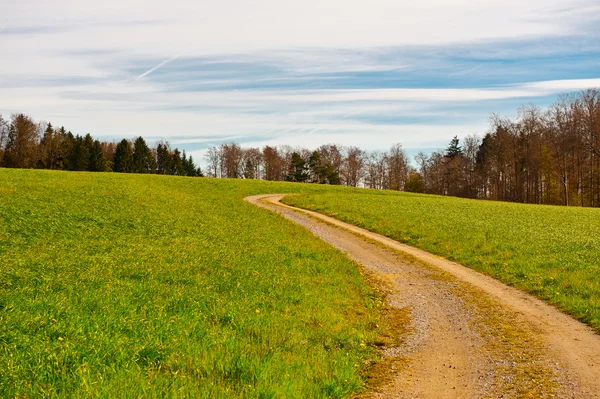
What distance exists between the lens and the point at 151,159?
122188 mm

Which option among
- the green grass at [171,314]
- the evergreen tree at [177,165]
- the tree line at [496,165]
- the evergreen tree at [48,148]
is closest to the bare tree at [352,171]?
the tree line at [496,165]

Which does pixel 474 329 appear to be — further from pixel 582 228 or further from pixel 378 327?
pixel 582 228

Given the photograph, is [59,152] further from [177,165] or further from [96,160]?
[177,165]

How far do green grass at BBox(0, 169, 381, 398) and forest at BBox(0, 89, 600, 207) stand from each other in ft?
242

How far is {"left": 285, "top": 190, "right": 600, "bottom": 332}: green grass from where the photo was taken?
43.7 feet

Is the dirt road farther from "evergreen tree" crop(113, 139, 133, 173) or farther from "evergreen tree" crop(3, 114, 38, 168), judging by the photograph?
"evergreen tree" crop(113, 139, 133, 173)

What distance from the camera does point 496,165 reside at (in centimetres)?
9469

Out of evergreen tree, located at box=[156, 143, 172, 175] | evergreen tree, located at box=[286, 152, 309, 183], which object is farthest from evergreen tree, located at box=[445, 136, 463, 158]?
evergreen tree, located at box=[156, 143, 172, 175]

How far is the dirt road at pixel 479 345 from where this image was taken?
24.0 feet

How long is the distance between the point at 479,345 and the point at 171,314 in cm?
709

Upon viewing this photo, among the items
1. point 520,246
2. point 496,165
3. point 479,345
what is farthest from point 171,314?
point 496,165

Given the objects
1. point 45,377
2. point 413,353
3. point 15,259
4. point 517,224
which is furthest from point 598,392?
point 517,224

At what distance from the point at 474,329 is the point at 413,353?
8.00 ft

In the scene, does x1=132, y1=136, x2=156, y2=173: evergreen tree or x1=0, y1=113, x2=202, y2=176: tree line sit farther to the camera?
x1=132, y1=136, x2=156, y2=173: evergreen tree
